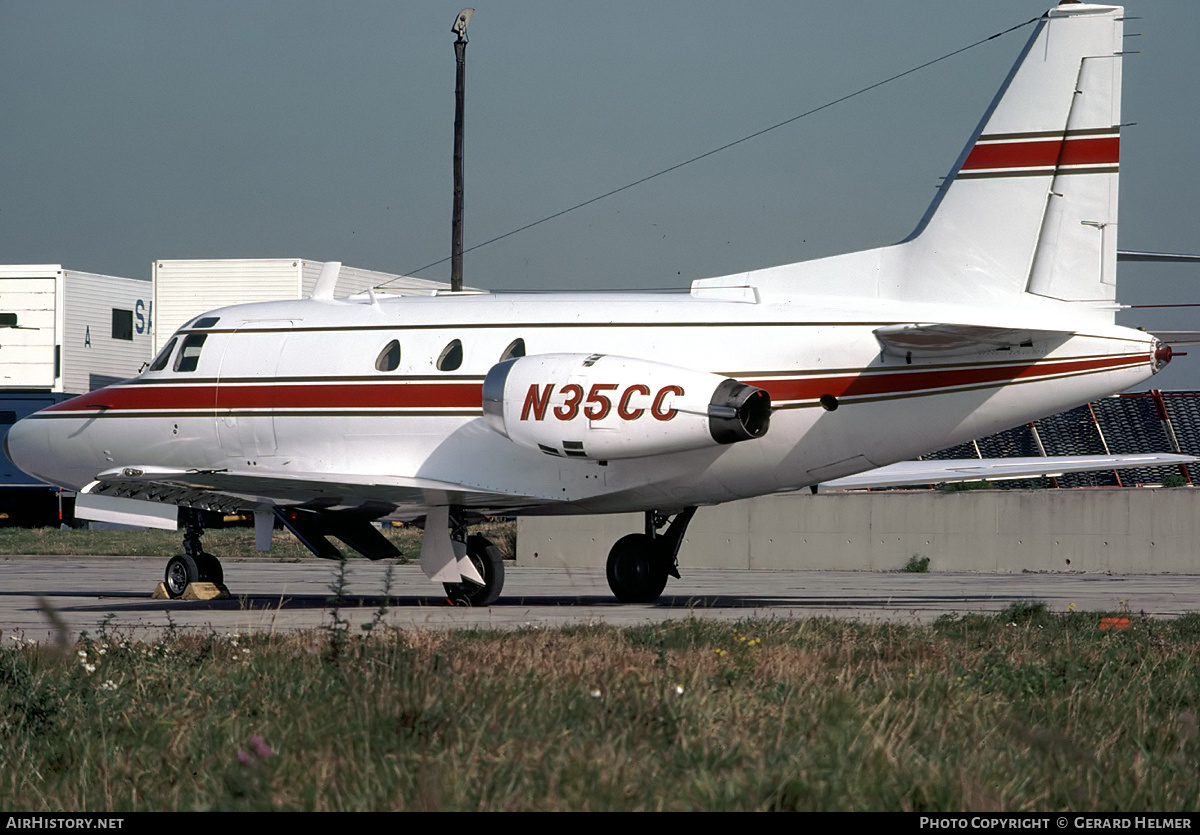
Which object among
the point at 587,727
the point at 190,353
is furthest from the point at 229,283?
the point at 587,727

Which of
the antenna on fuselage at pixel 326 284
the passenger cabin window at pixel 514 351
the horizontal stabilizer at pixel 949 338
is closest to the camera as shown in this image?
the horizontal stabilizer at pixel 949 338

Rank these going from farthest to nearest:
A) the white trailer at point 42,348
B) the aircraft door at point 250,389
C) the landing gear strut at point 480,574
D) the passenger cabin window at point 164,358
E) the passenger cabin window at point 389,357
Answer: the white trailer at point 42,348 → the passenger cabin window at point 164,358 → the aircraft door at point 250,389 → the passenger cabin window at point 389,357 → the landing gear strut at point 480,574

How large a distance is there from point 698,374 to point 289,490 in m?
5.16

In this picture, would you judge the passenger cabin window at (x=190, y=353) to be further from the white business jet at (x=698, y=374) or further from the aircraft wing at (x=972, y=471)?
the aircraft wing at (x=972, y=471)

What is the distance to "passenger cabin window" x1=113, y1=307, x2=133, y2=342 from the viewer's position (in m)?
46.4

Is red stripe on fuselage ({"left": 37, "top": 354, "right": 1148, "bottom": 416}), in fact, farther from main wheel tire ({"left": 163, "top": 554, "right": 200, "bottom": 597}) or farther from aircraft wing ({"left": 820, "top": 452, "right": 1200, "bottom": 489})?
aircraft wing ({"left": 820, "top": 452, "right": 1200, "bottom": 489})

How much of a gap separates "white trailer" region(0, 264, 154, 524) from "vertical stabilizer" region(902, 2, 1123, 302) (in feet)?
109

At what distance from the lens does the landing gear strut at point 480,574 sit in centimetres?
1744

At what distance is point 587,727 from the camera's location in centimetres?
679

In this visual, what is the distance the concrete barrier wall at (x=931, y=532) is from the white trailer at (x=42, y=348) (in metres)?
18.4

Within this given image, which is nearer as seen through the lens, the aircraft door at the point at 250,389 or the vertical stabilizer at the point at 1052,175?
the vertical stabilizer at the point at 1052,175

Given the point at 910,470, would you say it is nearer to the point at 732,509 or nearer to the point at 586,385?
the point at 586,385

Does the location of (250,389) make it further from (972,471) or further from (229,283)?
(229,283)

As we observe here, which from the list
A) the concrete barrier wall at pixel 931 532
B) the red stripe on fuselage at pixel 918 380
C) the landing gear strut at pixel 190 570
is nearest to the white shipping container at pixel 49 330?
the concrete barrier wall at pixel 931 532
